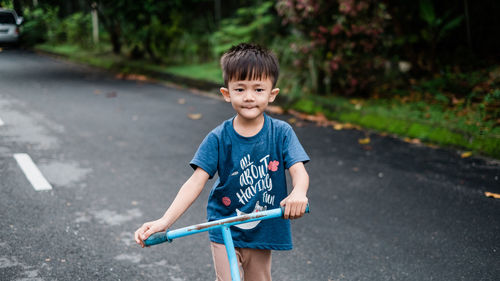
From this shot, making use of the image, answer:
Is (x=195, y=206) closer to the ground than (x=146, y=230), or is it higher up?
closer to the ground

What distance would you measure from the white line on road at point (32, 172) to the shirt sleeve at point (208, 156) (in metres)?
3.24

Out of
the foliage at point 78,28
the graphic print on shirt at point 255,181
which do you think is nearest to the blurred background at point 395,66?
the graphic print on shirt at point 255,181

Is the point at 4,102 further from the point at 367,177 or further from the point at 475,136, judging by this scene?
the point at 475,136

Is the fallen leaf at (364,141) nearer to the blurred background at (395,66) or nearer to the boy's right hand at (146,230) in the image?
the blurred background at (395,66)

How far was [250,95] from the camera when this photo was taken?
2195mm

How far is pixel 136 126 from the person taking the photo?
25.9 ft

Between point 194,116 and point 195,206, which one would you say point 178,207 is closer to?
point 195,206

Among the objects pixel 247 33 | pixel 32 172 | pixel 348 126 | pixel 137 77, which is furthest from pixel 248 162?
pixel 137 77

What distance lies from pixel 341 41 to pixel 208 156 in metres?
7.17

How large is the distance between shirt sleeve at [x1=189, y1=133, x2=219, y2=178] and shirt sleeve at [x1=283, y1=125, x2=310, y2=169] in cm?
30

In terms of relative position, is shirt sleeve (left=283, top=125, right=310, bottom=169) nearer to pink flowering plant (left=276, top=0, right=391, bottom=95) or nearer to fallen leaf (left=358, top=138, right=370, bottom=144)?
fallen leaf (left=358, top=138, right=370, bottom=144)

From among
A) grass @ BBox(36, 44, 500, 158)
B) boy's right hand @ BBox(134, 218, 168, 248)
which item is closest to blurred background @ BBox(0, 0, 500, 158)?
grass @ BBox(36, 44, 500, 158)

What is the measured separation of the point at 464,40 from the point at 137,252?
9.29 metres

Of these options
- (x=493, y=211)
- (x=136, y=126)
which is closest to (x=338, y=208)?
(x=493, y=211)
